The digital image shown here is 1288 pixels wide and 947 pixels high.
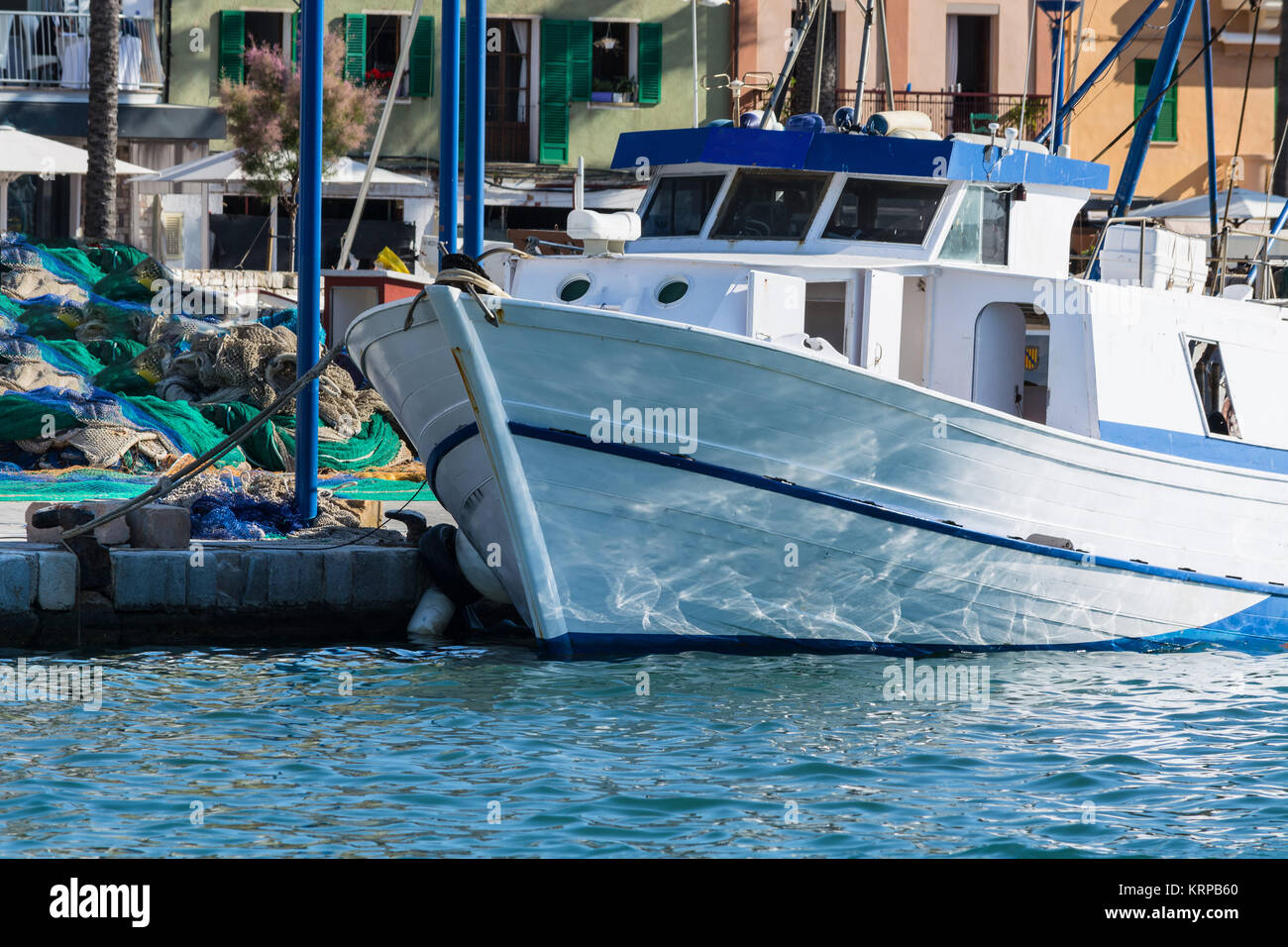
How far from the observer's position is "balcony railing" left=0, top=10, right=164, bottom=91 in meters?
26.8

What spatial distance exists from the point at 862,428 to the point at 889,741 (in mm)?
1890

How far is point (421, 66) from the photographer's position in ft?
90.5

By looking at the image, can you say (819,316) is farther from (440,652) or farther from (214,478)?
(214,478)

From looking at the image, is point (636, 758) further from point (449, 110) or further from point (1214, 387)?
point (1214, 387)

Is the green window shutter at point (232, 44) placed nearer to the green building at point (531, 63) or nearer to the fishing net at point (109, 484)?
the green building at point (531, 63)

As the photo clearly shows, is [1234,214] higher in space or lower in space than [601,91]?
lower

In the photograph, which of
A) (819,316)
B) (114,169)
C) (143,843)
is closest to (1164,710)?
(819,316)

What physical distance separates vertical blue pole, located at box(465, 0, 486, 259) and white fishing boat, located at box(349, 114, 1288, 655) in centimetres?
62

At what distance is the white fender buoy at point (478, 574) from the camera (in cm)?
1022

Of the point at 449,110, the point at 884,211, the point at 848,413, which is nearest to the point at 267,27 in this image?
the point at 449,110

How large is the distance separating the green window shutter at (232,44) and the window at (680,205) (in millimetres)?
17814

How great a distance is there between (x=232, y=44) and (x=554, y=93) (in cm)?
505

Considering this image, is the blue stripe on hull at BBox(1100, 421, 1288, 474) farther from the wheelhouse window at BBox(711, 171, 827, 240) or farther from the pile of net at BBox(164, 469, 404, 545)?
the pile of net at BBox(164, 469, 404, 545)

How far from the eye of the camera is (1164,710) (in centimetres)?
898
